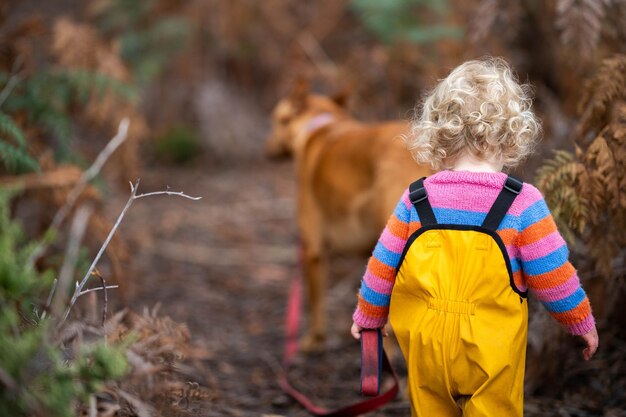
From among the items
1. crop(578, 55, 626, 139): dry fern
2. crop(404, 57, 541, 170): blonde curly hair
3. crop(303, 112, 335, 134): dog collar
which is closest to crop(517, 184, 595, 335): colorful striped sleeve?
crop(404, 57, 541, 170): blonde curly hair

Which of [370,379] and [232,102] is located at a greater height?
[370,379]

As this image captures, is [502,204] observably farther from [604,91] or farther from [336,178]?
[336,178]

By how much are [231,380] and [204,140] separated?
6.96 metres

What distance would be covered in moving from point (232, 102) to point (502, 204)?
29.5 ft

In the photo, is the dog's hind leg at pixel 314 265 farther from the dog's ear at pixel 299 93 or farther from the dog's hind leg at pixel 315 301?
the dog's ear at pixel 299 93

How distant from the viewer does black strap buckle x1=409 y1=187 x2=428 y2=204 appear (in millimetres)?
2051

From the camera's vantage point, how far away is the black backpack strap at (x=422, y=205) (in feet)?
6.66

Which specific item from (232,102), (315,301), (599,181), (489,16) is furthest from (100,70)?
(232,102)

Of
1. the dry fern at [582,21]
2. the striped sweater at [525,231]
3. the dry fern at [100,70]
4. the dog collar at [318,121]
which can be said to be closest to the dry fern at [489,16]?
the dry fern at [582,21]

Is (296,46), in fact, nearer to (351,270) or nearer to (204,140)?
(204,140)

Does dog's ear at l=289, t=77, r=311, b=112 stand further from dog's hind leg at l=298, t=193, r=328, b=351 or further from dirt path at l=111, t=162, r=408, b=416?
dirt path at l=111, t=162, r=408, b=416

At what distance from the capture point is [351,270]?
249 inches

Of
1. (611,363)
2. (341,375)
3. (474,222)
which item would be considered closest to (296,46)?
(341,375)

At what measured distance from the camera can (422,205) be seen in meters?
2.05
